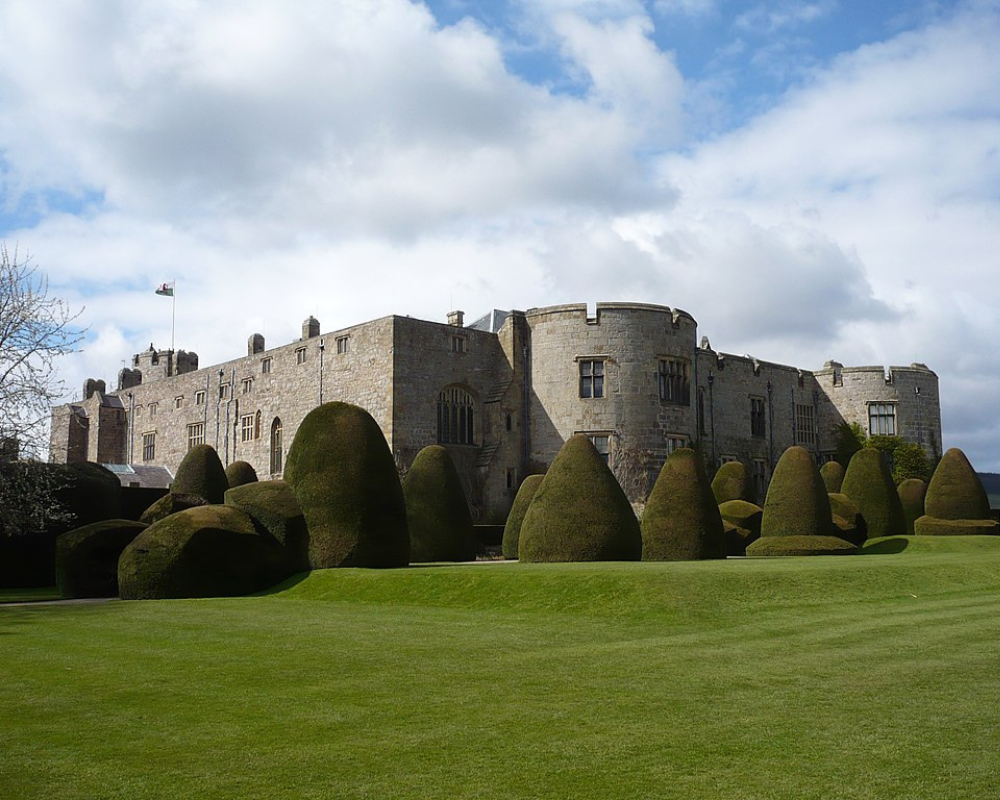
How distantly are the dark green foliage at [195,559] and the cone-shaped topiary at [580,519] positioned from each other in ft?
18.6

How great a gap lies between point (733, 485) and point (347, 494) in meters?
16.7

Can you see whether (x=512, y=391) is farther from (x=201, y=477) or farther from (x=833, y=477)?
(x=201, y=477)

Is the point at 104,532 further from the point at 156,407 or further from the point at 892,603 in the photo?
the point at 156,407

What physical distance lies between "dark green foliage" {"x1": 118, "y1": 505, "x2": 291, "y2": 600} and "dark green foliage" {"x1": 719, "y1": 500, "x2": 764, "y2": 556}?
47.4ft

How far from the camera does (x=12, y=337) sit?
2169 cm

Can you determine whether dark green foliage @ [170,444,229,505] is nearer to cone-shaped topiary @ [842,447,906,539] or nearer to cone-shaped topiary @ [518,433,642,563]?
cone-shaped topiary @ [518,433,642,563]

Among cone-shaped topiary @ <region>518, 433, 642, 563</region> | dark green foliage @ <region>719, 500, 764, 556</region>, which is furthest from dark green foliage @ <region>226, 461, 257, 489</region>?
dark green foliage @ <region>719, 500, 764, 556</region>

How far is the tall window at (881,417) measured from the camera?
48.8 m

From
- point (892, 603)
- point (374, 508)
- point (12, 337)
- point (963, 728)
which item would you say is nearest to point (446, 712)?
point (963, 728)

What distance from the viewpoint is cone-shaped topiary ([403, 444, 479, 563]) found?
24.2m

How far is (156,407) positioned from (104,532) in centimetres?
3558

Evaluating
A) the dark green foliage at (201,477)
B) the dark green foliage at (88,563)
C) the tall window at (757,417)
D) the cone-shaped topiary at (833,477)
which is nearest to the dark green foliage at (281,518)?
the dark green foliage at (88,563)

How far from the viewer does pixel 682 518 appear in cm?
2220

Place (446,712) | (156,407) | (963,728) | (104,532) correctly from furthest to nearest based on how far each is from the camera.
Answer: (156,407)
(104,532)
(446,712)
(963,728)
